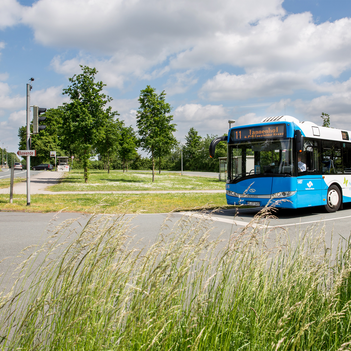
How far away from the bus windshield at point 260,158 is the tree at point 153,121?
1885 centimetres

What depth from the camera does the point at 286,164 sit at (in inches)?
401

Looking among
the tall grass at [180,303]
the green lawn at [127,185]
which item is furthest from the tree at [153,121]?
the tall grass at [180,303]

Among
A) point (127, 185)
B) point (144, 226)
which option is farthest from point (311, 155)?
point (127, 185)

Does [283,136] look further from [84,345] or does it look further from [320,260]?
[84,345]

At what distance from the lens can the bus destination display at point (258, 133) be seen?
33.8 feet

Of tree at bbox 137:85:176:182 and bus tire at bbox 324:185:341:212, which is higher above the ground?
tree at bbox 137:85:176:182

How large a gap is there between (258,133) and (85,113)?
18599 millimetres

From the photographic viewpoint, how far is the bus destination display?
405 inches

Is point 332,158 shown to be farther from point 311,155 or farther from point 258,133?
point 258,133

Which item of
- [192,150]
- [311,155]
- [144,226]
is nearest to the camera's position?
[144,226]

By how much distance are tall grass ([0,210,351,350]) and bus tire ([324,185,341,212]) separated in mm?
9748

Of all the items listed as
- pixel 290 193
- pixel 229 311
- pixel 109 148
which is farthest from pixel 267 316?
pixel 109 148

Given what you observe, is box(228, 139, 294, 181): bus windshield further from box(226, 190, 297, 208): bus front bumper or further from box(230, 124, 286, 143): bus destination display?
box(226, 190, 297, 208): bus front bumper

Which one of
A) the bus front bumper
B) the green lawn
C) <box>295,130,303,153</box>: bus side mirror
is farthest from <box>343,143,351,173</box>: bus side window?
the green lawn
